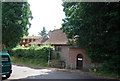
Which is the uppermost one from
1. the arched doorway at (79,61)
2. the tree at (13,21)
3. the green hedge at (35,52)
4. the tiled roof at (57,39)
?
the tree at (13,21)

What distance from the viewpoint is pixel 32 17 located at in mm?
32000

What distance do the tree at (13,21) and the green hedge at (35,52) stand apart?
3135 millimetres

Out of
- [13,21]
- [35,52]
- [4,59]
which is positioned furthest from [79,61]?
[13,21]

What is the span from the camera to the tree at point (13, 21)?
26672mm

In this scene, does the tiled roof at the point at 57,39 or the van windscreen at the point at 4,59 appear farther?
the tiled roof at the point at 57,39

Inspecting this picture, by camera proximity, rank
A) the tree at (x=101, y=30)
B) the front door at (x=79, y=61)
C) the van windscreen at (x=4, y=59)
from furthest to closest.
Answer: the front door at (x=79, y=61)
the tree at (x=101, y=30)
the van windscreen at (x=4, y=59)

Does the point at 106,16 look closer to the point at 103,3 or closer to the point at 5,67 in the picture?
the point at 103,3

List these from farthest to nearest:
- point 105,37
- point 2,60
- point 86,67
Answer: point 86,67 → point 105,37 → point 2,60

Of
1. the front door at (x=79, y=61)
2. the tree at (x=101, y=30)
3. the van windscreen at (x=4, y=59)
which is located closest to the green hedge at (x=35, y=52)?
the front door at (x=79, y=61)

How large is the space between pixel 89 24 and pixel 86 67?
773cm

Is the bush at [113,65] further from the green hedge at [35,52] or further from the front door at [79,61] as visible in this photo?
the green hedge at [35,52]

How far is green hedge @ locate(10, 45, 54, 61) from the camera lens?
2156 centimetres

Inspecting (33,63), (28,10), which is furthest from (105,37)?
(28,10)

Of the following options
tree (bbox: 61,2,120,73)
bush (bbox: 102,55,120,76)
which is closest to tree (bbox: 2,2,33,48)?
tree (bbox: 61,2,120,73)
